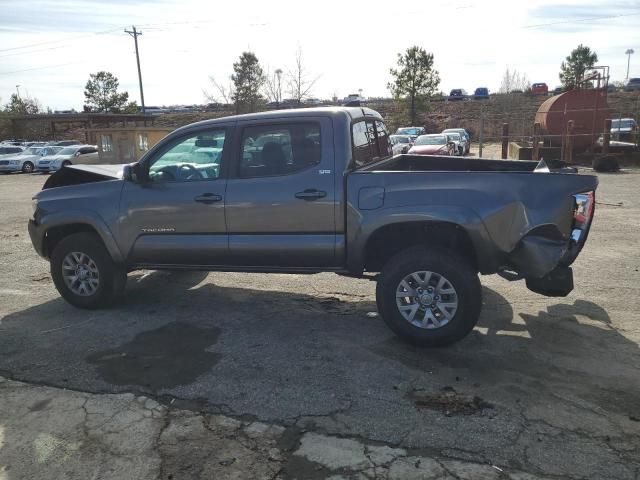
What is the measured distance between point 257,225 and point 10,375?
7.72 feet

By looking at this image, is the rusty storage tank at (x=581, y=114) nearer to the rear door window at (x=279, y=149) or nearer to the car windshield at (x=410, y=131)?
the car windshield at (x=410, y=131)

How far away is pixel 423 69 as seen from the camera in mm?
41188

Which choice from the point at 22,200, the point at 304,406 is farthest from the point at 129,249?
the point at 22,200

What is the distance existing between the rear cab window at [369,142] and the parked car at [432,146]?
14848 millimetres

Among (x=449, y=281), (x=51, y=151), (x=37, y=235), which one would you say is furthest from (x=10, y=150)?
(x=449, y=281)

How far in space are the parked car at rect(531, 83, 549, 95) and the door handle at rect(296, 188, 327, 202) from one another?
61.3m

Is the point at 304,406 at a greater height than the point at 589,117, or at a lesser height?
lesser

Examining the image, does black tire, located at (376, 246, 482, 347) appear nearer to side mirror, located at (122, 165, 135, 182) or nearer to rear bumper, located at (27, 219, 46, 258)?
side mirror, located at (122, 165, 135, 182)

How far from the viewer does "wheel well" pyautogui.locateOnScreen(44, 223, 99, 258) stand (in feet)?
18.1

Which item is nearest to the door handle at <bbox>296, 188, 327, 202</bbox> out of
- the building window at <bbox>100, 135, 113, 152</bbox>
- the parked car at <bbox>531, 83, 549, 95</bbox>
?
the building window at <bbox>100, 135, 113, 152</bbox>

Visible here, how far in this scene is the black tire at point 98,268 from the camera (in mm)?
5375

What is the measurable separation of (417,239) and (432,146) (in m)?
18.0

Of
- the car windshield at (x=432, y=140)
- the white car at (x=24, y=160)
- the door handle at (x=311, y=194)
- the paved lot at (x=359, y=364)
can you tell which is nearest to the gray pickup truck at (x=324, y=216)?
the door handle at (x=311, y=194)

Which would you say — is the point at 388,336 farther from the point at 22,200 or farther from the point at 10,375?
the point at 22,200
